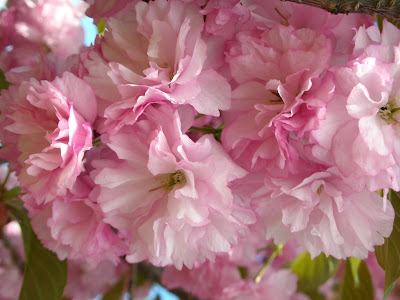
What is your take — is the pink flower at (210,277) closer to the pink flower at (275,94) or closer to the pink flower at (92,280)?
the pink flower at (92,280)

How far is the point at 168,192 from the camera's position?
0.65 m

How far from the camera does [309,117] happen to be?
57 cm

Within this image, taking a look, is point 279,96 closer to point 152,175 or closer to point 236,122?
point 236,122

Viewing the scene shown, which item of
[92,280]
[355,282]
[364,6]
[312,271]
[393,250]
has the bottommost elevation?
[92,280]

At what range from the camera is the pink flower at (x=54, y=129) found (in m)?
0.61

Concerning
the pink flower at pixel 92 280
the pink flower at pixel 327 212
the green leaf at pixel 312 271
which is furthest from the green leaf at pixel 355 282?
the pink flower at pixel 92 280

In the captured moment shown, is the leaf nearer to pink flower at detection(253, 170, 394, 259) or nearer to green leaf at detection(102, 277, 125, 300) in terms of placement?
pink flower at detection(253, 170, 394, 259)

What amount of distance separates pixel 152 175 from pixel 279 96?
0.18 metres

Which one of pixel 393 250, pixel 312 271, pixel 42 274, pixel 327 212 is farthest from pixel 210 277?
pixel 327 212

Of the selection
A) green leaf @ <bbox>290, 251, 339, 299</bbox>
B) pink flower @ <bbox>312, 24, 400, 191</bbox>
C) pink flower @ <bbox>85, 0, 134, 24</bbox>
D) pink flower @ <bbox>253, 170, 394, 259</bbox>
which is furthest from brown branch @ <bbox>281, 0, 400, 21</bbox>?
green leaf @ <bbox>290, 251, 339, 299</bbox>

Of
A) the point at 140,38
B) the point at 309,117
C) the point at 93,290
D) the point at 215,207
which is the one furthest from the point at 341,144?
the point at 93,290

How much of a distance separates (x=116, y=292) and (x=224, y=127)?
4.79ft

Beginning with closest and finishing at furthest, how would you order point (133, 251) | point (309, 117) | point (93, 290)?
1. point (309, 117)
2. point (133, 251)
3. point (93, 290)

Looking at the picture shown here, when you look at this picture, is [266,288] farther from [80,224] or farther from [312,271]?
[80,224]
